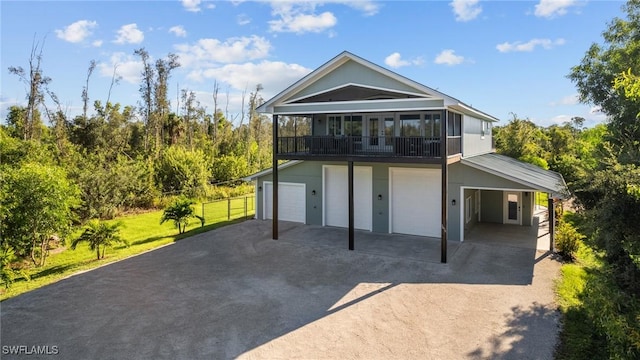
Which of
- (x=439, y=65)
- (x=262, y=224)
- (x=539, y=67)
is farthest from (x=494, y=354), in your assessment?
(x=439, y=65)

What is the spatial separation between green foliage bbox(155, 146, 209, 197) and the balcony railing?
521 inches

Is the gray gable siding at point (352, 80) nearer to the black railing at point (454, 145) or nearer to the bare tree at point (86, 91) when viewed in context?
the black railing at point (454, 145)

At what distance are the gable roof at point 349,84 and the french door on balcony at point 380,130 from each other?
1948 millimetres

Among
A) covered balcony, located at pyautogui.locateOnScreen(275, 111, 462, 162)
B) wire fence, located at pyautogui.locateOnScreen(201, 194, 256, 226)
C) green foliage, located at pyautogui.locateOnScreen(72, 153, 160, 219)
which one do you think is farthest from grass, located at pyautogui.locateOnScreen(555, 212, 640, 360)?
green foliage, located at pyautogui.locateOnScreen(72, 153, 160, 219)

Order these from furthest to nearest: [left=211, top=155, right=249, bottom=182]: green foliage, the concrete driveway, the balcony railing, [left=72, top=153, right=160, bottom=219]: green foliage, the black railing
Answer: [left=211, top=155, right=249, bottom=182]: green foliage
[left=72, top=153, right=160, bottom=219]: green foliage
the balcony railing
the black railing
the concrete driveway

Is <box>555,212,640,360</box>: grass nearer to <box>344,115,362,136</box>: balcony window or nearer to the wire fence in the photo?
<box>344,115,362,136</box>: balcony window

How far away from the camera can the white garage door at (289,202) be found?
741 inches

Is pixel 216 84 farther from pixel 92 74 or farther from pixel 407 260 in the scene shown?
pixel 407 260

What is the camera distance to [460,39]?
70.5ft

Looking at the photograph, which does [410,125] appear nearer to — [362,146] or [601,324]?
[362,146]

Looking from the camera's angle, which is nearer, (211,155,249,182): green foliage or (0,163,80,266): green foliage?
(0,163,80,266): green foliage

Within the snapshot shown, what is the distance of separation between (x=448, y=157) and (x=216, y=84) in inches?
1411

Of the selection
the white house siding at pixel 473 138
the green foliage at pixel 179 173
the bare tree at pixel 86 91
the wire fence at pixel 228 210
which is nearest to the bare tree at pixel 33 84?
the bare tree at pixel 86 91

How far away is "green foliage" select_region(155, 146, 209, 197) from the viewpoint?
87.4 ft
